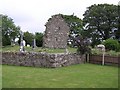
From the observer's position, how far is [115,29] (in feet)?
195

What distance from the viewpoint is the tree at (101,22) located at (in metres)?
58.7

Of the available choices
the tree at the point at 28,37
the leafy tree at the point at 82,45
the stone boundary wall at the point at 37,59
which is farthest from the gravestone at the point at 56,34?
the tree at the point at 28,37

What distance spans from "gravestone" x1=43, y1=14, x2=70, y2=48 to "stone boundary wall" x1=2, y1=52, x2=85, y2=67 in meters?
13.7

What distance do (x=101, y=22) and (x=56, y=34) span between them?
2532 cm

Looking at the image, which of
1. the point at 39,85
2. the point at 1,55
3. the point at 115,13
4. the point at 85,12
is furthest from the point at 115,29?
the point at 39,85

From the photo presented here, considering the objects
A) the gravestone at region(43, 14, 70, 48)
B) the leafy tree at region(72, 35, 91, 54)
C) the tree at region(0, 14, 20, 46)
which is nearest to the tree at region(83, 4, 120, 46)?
the tree at region(0, 14, 20, 46)

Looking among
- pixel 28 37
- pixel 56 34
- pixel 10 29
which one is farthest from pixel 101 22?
pixel 56 34

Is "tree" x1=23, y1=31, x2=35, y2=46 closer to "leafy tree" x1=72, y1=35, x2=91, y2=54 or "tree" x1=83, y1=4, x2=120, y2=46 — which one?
"tree" x1=83, y1=4, x2=120, y2=46

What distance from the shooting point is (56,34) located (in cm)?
3662

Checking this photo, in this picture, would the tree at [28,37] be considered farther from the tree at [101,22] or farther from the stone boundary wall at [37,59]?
the stone boundary wall at [37,59]

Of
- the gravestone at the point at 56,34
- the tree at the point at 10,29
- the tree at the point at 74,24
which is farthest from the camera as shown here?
the tree at the point at 10,29

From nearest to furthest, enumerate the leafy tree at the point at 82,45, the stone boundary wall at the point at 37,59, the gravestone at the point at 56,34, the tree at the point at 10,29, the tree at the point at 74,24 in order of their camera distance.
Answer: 1. the stone boundary wall at the point at 37,59
2. the leafy tree at the point at 82,45
3. the gravestone at the point at 56,34
4. the tree at the point at 74,24
5. the tree at the point at 10,29

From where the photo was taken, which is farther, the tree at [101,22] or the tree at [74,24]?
the tree at [74,24]

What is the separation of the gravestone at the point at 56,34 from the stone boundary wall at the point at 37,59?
44.8ft
